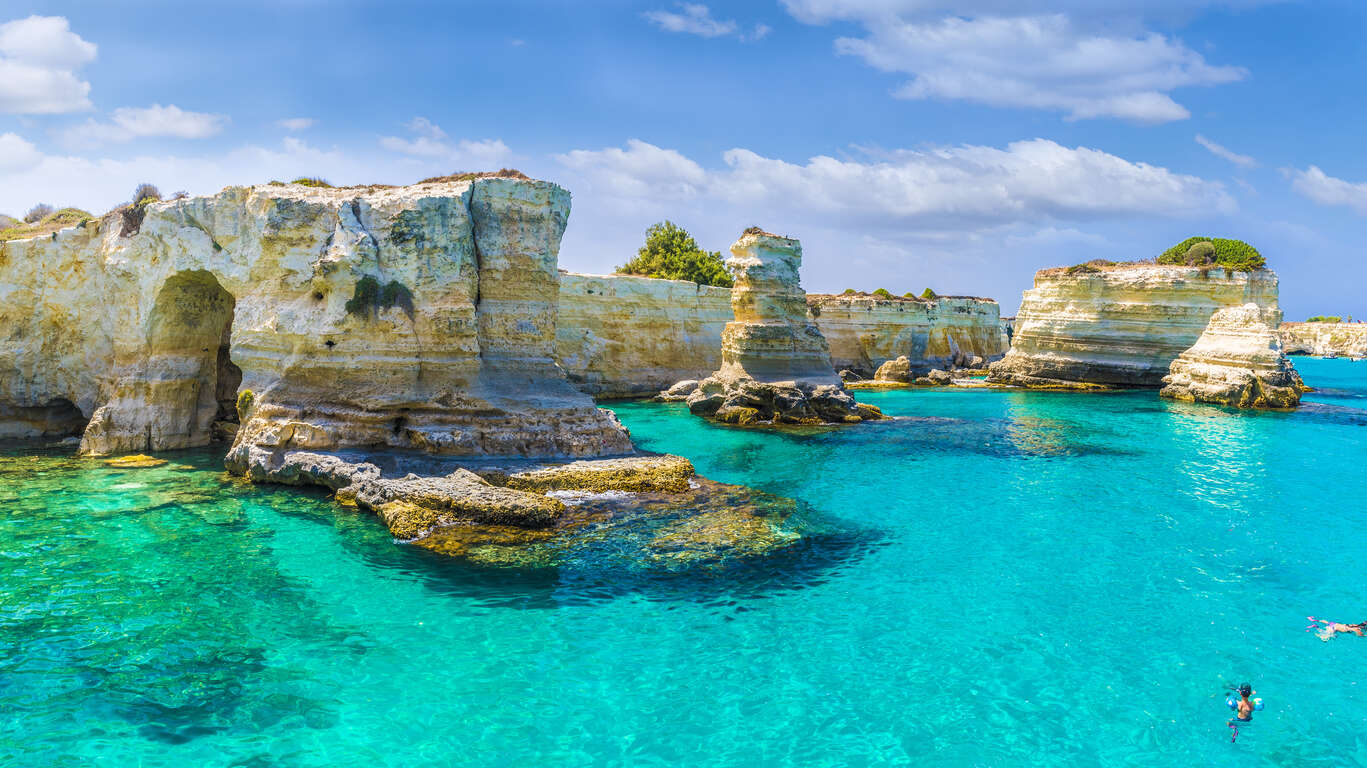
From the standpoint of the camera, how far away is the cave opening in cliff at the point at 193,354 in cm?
1930

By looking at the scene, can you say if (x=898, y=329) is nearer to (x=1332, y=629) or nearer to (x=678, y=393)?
(x=678, y=393)

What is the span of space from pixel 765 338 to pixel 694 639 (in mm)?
22808

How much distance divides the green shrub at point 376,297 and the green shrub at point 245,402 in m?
3.21

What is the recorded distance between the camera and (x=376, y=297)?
55.5 ft

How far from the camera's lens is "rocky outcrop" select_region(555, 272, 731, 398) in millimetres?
38344

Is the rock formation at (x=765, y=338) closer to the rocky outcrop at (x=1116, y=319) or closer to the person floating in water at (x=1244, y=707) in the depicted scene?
the rocky outcrop at (x=1116, y=319)

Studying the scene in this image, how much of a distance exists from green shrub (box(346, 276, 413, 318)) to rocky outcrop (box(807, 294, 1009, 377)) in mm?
34991

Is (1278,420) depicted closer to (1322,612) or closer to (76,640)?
(1322,612)

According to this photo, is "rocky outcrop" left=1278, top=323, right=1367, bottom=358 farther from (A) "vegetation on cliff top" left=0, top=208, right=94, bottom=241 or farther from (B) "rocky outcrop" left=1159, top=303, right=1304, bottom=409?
(A) "vegetation on cliff top" left=0, top=208, right=94, bottom=241

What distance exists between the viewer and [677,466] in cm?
1661

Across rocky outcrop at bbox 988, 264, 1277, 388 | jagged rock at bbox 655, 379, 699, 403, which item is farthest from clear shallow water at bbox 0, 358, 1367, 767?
rocky outcrop at bbox 988, 264, 1277, 388

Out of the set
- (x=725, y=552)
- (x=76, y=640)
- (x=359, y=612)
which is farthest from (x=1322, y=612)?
(x=76, y=640)

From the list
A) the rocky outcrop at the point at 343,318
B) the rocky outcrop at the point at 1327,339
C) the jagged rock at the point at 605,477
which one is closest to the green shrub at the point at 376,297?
the rocky outcrop at the point at 343,318

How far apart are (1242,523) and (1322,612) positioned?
462 cm
